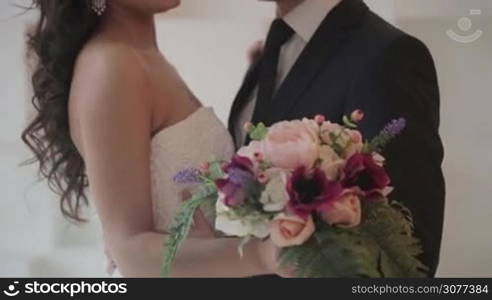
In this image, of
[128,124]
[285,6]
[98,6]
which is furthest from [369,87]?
[98,6]

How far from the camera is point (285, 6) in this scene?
3.94 feet

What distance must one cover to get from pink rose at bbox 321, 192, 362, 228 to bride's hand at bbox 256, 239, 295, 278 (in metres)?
0.08

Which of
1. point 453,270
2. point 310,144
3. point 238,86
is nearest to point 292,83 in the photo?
point 238,86

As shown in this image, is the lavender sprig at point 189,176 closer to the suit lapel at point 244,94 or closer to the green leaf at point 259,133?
the green leaf at point 259,133

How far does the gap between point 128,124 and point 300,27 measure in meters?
0.32

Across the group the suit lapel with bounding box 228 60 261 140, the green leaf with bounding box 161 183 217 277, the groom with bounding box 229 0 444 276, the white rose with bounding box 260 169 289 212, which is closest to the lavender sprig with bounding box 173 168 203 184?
the green leaf with bounding box 161 183 217 277

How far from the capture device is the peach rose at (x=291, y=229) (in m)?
0.79

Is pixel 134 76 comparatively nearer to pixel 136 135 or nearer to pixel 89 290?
pixel 136 135

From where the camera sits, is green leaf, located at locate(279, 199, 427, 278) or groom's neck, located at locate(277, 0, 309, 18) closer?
green leaf, located at locate(279, 199, 427, 278)

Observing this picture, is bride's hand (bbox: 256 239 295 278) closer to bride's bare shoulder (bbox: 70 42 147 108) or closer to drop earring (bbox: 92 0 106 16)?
bride's bare shoulder (bbox: 70 42 147 108)

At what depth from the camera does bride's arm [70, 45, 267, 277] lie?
1084mm

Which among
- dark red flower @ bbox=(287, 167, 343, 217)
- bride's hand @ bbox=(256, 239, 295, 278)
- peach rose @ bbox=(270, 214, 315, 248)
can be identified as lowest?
bride's hand @ bbox=(256, 239, 295, 278)

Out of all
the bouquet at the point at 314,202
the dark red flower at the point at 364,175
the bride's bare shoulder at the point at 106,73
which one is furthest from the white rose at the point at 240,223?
the bride's bare shoulder at the point at 106,73

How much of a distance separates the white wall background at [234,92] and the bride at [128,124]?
51 millimetres
